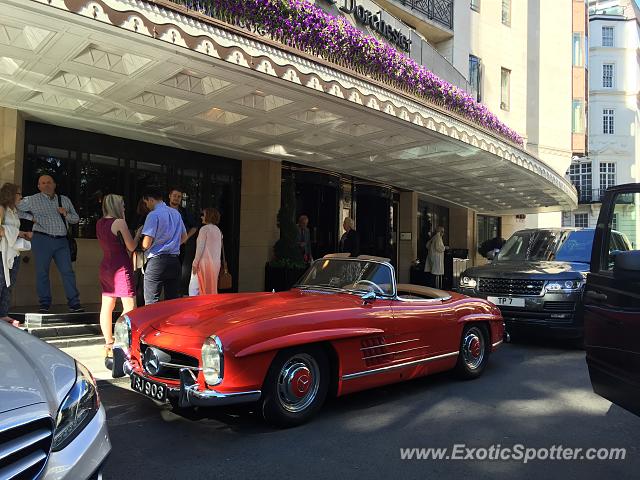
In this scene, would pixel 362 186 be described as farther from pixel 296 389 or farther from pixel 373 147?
pixel 296 389

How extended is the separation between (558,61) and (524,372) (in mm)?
22641

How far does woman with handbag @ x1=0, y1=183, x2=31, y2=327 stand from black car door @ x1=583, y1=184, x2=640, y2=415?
586 centimetres

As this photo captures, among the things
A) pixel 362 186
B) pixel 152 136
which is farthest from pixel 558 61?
pixel 152 136

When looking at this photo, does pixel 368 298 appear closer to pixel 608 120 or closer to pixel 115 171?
pixel 115 171

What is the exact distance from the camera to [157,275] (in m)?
5.71

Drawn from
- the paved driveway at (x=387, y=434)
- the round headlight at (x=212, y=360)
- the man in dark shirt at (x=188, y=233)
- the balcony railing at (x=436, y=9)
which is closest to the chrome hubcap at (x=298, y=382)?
the paved driveway at (x=387, y=434)

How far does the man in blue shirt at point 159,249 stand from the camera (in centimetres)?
563

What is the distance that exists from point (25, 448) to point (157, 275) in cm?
402

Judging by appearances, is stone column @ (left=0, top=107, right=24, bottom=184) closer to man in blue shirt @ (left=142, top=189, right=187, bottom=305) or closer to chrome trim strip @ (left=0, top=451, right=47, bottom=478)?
man in blue shirt @ (left=142, top=189, right=187, bottom=305)

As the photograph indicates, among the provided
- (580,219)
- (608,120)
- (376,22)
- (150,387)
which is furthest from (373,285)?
(580,219)

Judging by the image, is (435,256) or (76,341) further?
(435,256)

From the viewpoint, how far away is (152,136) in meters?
8.91

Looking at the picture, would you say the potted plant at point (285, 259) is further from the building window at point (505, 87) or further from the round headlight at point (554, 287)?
the building window at point (505, 87)

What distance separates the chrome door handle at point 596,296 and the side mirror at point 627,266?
21 centimetres
